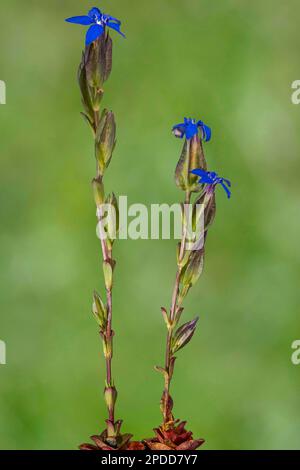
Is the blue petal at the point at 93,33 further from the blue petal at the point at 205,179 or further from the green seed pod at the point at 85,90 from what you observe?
the blue petal at the point at 205,179

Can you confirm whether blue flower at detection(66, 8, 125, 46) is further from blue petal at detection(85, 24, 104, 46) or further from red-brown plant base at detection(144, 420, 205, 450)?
red-brown plant base at detection(144, 420, 205, 450)

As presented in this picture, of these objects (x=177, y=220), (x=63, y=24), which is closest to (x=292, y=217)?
(x=63, y=24)

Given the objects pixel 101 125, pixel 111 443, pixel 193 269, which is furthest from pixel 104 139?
pixel 111 443

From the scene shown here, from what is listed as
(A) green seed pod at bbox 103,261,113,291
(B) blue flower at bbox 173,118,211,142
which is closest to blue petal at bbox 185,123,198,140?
(B) blue flower at bbox 173,118,211,142
